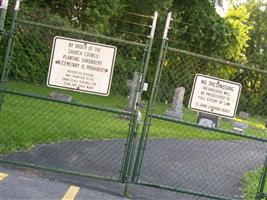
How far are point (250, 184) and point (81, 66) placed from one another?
513 centimetres

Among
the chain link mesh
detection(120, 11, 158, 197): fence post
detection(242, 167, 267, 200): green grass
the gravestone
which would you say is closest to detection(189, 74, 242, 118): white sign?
the chain link mesh

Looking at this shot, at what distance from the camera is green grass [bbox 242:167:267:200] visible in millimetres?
9996

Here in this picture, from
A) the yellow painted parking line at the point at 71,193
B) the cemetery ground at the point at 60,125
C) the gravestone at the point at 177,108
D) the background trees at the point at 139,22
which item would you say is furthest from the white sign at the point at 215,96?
the gravestone at the point at 177,108

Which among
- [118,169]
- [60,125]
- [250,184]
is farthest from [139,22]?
[118,169]

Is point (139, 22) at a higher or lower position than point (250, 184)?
higher

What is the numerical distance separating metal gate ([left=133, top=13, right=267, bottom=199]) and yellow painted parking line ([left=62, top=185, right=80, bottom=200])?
92 centimetres

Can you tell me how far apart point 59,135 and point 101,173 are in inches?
130

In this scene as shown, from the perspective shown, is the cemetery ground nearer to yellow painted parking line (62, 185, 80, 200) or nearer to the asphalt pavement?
the asphalt pavement

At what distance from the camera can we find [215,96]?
7949 millimetres

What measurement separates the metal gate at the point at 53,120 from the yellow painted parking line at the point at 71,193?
241mm

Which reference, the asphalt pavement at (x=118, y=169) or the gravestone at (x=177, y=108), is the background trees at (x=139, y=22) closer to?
the asphalt pavement at (x=118, y=169)

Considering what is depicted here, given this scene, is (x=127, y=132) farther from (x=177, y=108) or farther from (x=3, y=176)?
(x=177, y=108)

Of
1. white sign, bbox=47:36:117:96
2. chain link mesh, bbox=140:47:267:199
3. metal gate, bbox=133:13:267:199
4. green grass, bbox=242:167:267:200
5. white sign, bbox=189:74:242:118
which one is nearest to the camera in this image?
white sign, bbox=47:36:117:96

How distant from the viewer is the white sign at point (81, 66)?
7801 mm
